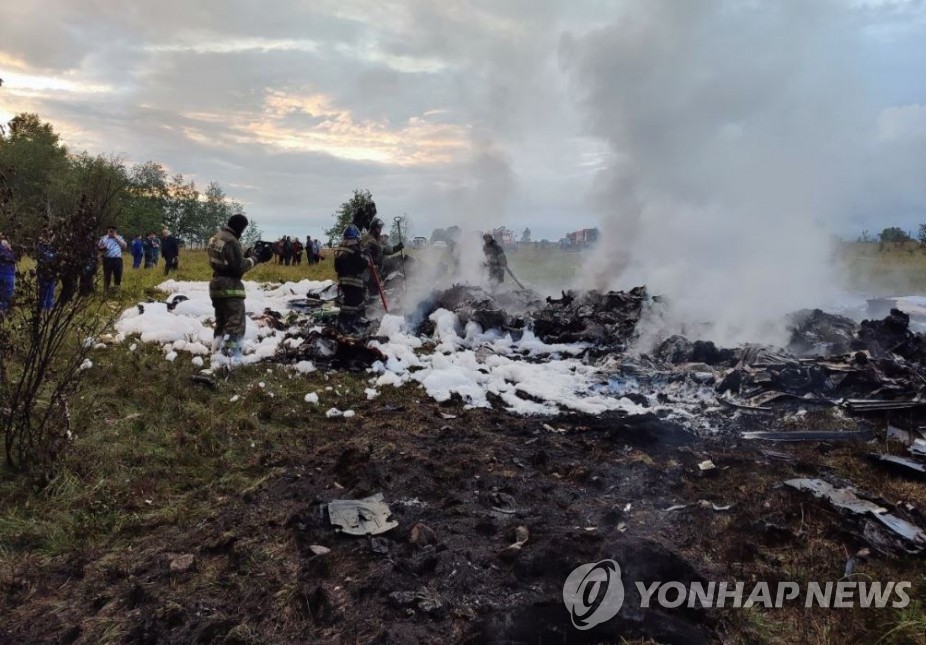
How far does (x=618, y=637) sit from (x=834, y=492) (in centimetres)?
280

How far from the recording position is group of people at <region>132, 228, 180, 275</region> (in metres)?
17.0

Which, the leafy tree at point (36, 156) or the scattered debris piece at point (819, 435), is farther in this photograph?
the leafy tree at point (36, 156)

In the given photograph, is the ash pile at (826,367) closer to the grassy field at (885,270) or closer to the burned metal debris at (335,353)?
the burned metal debris at (335,353)

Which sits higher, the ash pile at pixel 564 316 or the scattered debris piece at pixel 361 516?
the ash pile at pixel 564 316

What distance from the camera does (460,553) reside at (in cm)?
339

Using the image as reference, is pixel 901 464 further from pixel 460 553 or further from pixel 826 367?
pixel 460 553

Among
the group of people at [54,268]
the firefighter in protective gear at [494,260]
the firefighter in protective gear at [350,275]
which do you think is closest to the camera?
the group of people at [54,268]

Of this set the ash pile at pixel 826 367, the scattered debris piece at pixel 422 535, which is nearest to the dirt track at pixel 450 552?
the scattered debris piece at pixel 422 535

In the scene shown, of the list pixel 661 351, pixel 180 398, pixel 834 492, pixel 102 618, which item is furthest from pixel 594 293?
pixel 102 618

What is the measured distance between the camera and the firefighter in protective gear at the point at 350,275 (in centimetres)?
952

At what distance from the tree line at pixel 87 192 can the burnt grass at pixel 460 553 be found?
2.48m

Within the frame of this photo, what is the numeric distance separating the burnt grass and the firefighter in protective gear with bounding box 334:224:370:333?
460 cm

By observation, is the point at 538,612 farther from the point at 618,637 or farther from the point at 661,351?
the point at 661,351

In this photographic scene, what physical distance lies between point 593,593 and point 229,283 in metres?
6.21
